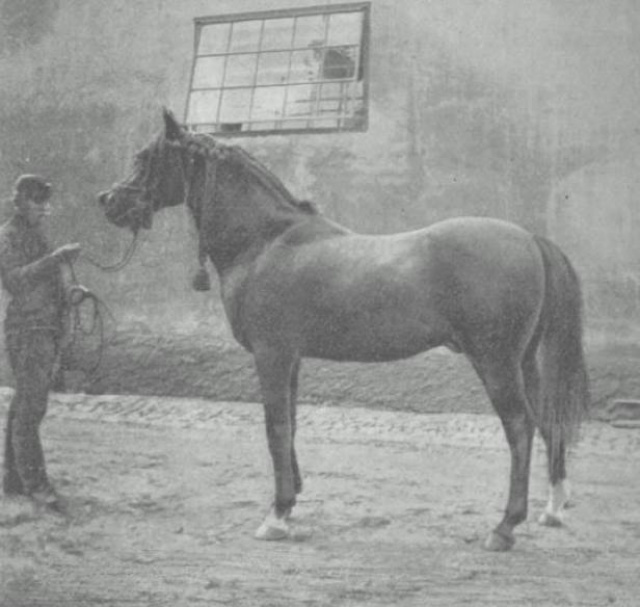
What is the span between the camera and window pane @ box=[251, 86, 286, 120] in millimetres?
6734

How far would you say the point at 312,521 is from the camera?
428cm

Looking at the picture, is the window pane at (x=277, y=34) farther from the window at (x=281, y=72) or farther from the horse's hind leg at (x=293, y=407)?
the horse's hind leg at (x=293, y=407)

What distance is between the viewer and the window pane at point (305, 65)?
266 inches

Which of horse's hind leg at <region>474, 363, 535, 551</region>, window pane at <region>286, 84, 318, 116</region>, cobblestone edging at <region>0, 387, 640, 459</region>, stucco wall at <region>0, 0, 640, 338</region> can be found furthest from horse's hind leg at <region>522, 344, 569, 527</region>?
window pane at <region>286, 84, 318, 116</region>

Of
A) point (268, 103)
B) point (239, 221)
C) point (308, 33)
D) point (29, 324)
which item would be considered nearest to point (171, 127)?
point (239, 221)

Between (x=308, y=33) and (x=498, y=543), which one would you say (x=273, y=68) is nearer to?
(x=308, y=33)

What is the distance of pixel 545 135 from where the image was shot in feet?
21.4

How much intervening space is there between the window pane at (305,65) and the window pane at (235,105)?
42 centimetres

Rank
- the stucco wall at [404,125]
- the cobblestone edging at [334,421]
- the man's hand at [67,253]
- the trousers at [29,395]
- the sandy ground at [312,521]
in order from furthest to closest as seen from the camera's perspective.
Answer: the stucco wall at [404,125] < the cobblestone edging at [334,421] < the trousers at [29,395] < the man's hand at [67,253] < the sandy ground at [312,521]

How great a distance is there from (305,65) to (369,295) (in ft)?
11.2

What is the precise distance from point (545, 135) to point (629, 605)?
4250 millimetres

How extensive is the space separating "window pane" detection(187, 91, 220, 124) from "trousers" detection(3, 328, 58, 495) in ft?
9.61

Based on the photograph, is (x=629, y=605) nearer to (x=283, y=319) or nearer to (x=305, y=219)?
(x=283, y=319)

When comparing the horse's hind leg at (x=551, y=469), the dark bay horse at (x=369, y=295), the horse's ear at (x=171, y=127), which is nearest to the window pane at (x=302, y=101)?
the dark bay horse at (x=369, y=295)
